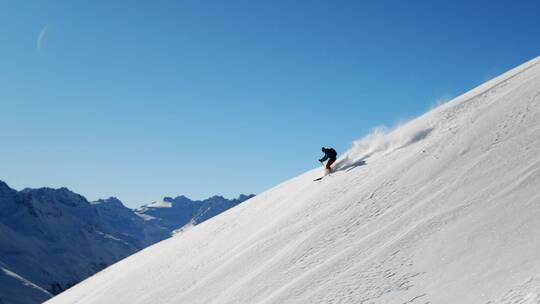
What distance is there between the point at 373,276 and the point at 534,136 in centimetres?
937

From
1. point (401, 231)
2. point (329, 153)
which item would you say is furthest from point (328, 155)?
point (401, 231)

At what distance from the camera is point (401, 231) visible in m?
14.9

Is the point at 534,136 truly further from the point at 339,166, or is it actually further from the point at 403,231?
the point at 339,166

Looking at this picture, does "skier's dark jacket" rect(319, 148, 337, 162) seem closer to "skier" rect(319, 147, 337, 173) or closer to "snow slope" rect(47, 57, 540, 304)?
"skier" rect(319, 147, 337, 173)

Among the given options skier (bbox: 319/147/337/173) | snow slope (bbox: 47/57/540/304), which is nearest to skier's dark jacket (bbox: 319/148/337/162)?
skier (bbox: 319/147/337/173)

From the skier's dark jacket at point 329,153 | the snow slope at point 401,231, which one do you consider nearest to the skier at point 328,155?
the skier's dark jacket at point 329,153

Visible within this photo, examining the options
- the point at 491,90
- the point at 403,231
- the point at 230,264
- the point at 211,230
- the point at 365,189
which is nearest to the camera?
the point at 403,231

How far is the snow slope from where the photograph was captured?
11875mm

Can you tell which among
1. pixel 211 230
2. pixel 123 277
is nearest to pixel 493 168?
pixel 211 230

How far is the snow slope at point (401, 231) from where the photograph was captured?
11.9m

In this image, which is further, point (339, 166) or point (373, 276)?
point (339, 166)

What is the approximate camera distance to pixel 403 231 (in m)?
14.9

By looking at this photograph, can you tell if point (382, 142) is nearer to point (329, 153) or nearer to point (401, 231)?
point (329, 153)

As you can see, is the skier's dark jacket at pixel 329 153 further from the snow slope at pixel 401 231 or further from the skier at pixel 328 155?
the snow slope at pixel 401 231
